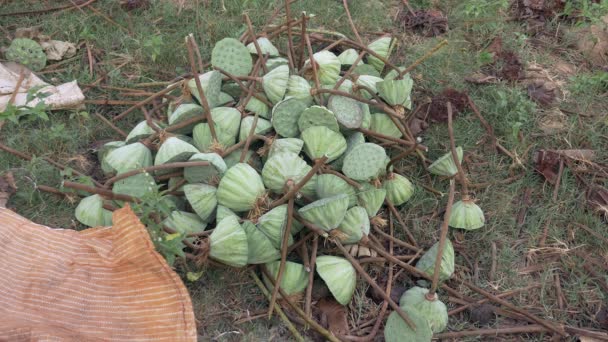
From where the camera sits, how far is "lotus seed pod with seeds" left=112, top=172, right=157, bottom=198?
8.13 ft

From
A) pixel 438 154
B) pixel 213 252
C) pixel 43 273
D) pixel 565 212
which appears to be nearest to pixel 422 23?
pixel 438 154

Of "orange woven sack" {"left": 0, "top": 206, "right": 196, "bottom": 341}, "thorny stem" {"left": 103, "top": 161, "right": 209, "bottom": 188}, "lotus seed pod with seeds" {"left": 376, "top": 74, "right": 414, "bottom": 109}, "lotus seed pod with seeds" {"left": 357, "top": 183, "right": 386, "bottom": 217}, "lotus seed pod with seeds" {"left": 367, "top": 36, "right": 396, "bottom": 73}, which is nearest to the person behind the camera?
"orange woven sack" {"left": 0, "top": 206, "right": 196, "bottom": 341}

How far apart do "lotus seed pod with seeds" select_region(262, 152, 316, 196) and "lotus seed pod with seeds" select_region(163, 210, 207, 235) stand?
0.33 m

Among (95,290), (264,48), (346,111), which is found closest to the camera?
(95,290)

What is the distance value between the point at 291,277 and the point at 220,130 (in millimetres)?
738

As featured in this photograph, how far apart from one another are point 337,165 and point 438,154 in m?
0.70

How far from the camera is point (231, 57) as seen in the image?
2.97 metres

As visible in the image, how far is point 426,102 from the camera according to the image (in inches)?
128

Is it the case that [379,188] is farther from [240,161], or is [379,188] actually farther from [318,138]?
[240,161]

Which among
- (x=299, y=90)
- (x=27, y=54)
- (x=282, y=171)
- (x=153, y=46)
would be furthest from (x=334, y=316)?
(x=27, y=54)

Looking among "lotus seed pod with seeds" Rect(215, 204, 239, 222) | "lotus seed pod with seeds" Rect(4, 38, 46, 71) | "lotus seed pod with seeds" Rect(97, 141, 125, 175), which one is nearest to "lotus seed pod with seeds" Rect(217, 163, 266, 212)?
"lotus seed pod with seeds" Rect(215, 204, 239, 222)

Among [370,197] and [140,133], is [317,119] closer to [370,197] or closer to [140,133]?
[370,197]

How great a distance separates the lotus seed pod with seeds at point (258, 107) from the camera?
9.30 ft

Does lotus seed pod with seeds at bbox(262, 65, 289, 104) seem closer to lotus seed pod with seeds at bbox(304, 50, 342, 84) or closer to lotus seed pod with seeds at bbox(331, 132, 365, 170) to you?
lotus seed pod with seeds at bbox(304, 50, 342, 84)
